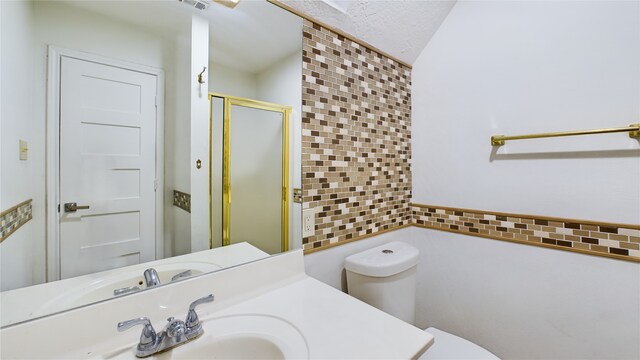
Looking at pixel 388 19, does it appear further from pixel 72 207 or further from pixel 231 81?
pixel 72 207

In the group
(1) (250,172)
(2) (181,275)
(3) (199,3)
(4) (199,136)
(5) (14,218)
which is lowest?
(2) (181,275)

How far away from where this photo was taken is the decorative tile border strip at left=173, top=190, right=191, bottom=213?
76 centimetres

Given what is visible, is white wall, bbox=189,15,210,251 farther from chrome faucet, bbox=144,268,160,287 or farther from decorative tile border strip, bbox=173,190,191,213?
chrome faucet, bbox=144,268,160,287

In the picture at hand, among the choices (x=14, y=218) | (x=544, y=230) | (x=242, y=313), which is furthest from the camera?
(x=544, y=230)

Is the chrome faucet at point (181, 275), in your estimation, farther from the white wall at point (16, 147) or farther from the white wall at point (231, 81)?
the white wall at point (231, 81)

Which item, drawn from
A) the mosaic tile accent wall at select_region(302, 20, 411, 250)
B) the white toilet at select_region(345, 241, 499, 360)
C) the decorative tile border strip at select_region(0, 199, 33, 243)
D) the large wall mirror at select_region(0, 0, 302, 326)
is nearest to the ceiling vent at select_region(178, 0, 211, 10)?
the large wall mirror at select_region(0, 0, 302, 326)

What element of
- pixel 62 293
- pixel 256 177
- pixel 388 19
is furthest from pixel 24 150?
pixel 388 19

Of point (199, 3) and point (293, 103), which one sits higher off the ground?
point (199, 3)

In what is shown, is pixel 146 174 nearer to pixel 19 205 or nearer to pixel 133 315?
Result: pixel 19 205

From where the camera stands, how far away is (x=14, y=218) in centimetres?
56

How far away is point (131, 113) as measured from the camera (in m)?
0.68

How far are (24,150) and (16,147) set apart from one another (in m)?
0.01

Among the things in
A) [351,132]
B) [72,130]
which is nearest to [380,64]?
[351,132]

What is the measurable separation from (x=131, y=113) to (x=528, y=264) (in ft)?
5.39
